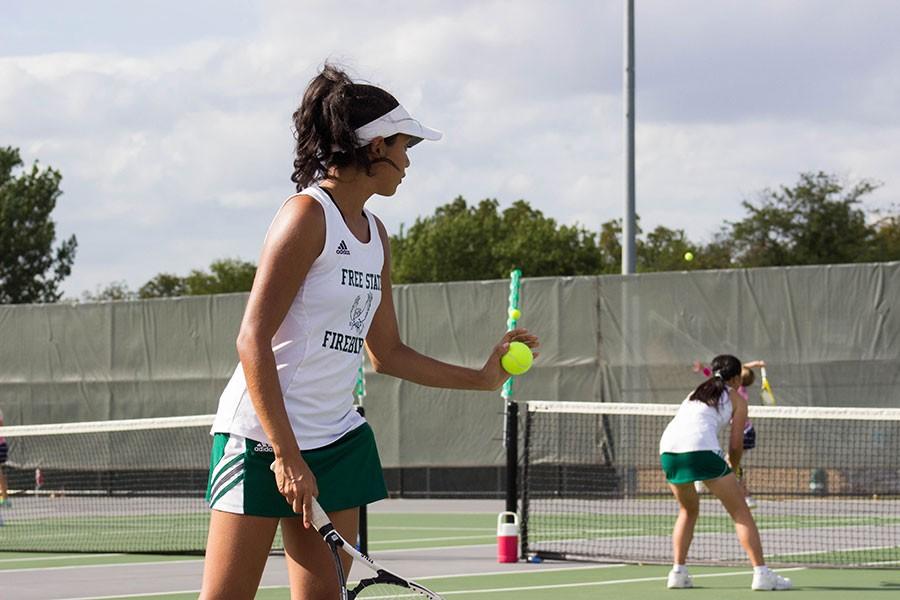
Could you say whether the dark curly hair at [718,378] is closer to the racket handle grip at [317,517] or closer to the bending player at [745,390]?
the bending player at [745,390]

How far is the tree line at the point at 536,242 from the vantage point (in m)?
37.0

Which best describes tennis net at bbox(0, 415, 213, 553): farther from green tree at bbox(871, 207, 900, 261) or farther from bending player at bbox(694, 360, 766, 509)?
green tree at bbox(871, 207, 900, 261)

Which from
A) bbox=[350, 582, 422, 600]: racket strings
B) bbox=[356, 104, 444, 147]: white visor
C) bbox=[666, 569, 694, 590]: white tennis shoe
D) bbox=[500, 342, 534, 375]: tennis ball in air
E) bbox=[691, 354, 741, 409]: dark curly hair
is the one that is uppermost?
bbox=[356, 104, 444, 147]: white visor

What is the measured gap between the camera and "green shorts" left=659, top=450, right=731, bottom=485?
880 centimetres

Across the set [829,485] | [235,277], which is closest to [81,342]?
[829,485]

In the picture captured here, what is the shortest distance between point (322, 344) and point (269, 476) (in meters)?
0.34

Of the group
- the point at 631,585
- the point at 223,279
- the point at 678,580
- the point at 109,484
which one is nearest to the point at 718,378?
the point at 678,580

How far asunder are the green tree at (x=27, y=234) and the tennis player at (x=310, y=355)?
42.2 metres

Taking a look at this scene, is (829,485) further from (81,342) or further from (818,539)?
(81,342)

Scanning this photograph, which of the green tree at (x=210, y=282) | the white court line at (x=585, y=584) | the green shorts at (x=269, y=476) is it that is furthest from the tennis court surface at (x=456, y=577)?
the green tree at (x=210, y=282)

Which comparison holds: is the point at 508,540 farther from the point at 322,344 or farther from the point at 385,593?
the point at 322,344

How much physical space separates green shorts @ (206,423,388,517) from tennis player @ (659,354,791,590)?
518 cm

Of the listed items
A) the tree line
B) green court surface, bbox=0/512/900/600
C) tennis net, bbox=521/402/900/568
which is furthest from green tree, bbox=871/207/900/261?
green court surface, bbox=0/512/900/600

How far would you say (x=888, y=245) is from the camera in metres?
36.6
